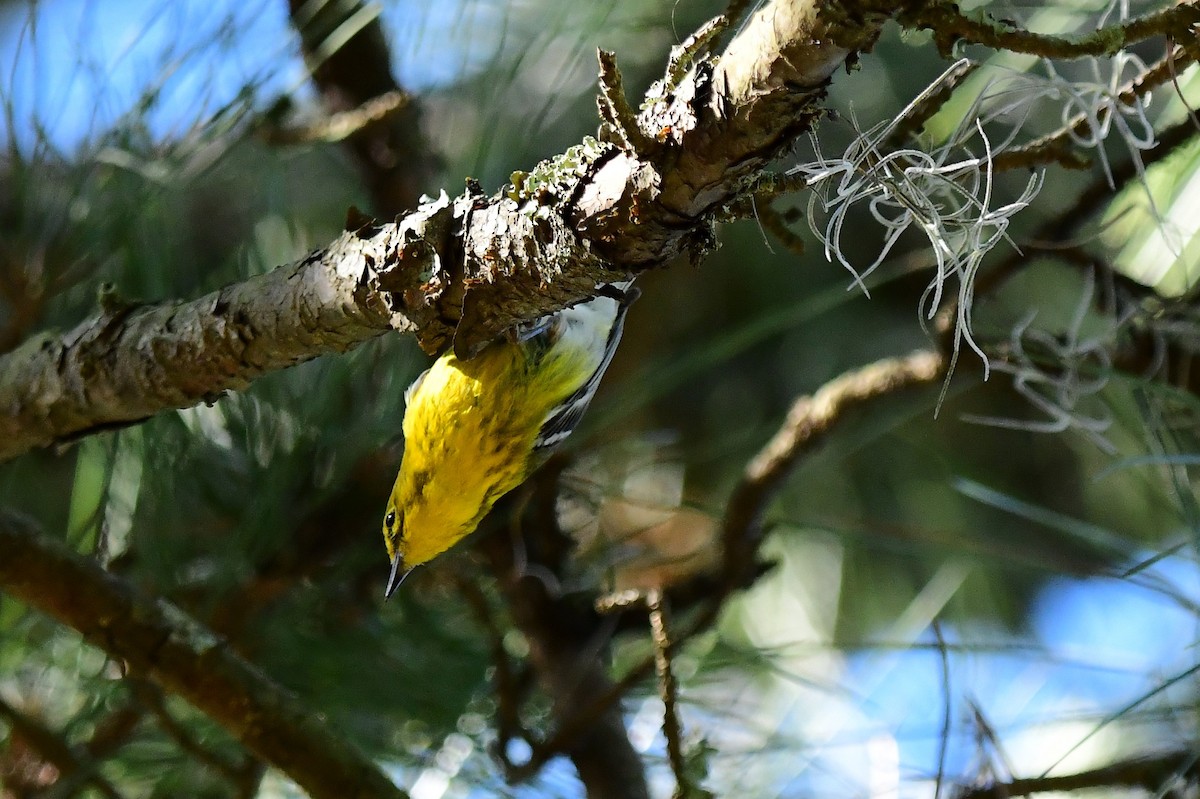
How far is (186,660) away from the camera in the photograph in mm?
795

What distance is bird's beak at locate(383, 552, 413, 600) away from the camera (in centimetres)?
100

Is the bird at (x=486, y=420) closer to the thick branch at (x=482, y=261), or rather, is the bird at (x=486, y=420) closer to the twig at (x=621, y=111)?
the thick branch at (x=482, y=261)

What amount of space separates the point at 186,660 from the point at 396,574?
0.81ft

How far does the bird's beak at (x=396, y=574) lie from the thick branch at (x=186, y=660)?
200mm

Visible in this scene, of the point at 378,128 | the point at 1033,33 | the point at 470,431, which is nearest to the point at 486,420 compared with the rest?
the point at 470,431

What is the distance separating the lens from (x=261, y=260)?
0.98 meters

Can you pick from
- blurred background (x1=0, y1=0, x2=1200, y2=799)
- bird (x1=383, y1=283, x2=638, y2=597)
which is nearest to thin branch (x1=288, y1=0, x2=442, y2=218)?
blurred background (x1=0, y1=0, x2=1200, y2=799)

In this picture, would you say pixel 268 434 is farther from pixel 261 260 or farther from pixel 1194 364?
pixel 1194 364

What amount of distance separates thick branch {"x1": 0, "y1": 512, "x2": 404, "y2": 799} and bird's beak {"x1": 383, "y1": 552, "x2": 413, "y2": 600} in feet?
0.66

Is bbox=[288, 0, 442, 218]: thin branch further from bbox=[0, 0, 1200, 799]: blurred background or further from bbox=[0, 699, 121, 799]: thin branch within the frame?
bbox=[0, 699, 121, 799]: thin branch

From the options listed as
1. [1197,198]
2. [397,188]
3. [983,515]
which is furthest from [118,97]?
[983,515]

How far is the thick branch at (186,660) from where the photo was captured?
0.76 meters

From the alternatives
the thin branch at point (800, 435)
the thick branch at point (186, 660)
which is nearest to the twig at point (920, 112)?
the thin branch at point (800, 435)

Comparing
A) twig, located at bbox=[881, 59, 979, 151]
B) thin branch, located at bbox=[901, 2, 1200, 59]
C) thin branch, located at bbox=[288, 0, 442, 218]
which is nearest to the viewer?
thin branch, located at bbox=[901, 2, 1200, 59]
